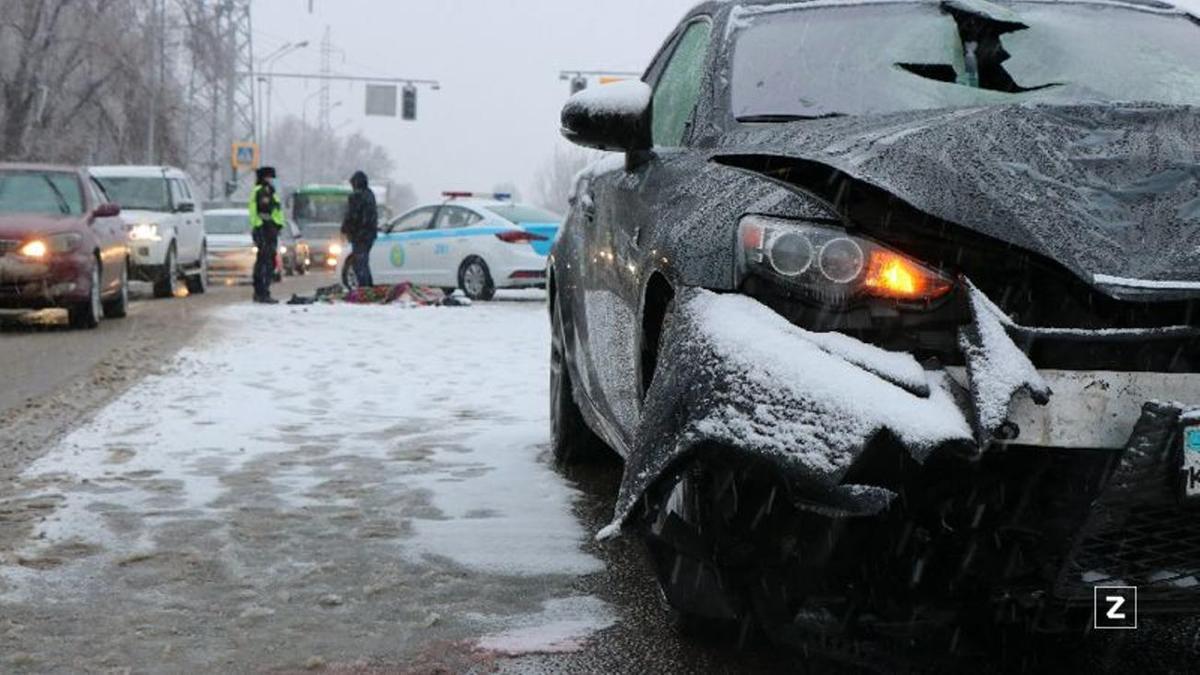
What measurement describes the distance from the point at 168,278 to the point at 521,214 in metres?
4.78

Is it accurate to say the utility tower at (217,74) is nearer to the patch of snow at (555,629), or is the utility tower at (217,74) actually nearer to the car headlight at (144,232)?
the car headlight at (144,232)

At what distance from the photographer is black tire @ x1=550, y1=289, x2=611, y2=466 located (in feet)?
19.1

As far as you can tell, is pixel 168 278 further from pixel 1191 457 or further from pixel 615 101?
pixel 1191 457

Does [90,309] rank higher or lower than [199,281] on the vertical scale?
higher

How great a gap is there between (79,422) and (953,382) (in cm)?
573

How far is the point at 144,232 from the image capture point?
20.3 metres

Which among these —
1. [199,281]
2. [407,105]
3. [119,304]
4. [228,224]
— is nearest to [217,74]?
[407,105]

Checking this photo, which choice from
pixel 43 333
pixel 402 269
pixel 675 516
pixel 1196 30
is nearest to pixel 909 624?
pixel 675 516

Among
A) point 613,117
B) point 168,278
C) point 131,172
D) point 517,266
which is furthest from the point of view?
point 131,172

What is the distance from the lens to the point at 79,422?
747 centimetres

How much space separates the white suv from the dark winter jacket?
91.1 inches

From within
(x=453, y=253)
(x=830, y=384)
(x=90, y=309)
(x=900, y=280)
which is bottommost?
(x=90, y=309)

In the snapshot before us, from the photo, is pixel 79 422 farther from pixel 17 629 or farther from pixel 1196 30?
pixel 1196 30

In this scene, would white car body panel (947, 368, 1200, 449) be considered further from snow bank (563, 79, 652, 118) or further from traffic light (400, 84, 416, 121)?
traffic light (400, 84, 416, 121)
